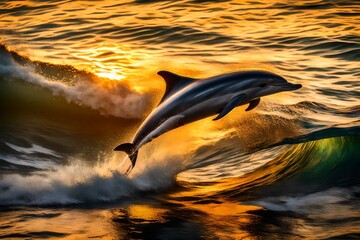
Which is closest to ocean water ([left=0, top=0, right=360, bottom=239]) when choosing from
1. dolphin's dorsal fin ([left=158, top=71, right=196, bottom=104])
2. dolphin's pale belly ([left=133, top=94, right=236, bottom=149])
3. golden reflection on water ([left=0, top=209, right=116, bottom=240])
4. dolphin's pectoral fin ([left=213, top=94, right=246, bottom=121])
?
golden reflection on water ([left=0, top=209, right=116, bottom=240])

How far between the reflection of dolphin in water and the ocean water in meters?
1.08

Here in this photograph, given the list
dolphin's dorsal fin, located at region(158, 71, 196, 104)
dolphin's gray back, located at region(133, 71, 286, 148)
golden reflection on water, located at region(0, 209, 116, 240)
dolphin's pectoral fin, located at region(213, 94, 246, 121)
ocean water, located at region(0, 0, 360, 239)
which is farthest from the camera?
dolphin's dorsal fin, located at region(158, 71, 196, 104)

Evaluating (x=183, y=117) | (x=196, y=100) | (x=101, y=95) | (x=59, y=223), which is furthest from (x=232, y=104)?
(x=101, y=95)

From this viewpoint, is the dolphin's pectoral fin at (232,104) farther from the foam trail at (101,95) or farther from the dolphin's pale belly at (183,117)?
the foam trail at (101,95)

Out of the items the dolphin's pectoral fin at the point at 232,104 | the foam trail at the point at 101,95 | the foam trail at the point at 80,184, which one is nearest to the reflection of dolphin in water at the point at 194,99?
the dolphin's pectoral fin at the point at 232,104

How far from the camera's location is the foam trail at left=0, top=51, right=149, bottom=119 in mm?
16359

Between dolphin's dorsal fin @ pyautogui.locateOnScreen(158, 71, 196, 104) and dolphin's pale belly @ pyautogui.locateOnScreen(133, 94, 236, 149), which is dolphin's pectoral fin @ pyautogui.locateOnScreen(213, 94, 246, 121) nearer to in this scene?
dolphin's pale belly @ pyautogui.locateOnScreen(133, 94, 236, 149)

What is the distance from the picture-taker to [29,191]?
10062 mm

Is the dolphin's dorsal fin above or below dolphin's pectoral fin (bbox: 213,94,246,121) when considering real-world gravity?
above

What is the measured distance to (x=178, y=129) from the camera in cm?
1352

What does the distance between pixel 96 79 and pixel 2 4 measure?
33.8 feet

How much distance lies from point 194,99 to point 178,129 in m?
3.99

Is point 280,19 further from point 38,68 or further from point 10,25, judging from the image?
point 10,25

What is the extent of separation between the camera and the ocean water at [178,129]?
9.06 m
